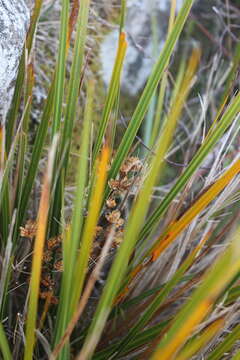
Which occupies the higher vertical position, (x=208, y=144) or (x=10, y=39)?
(x=10, y=39)

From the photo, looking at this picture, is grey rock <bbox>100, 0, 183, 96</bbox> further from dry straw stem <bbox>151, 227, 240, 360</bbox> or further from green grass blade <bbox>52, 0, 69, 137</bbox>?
dry straw stem <bbox>151, 227, 240, 360</bbox>

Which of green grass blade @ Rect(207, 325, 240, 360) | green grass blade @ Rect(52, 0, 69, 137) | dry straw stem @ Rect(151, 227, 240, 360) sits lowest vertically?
green grass blade @ Rect(207, 325, 240, 360)

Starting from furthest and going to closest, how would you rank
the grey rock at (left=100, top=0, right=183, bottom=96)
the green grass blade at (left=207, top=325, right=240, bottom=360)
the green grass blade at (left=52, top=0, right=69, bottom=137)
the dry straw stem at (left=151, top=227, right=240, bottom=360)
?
the grey rock at (left=100, top=0, right=183, bottom=96), the green grass blade at (left=52, top=0, right=69, bottom=137), the green grass blade at (left=207, top=325, right=240, bottom=360), the dry straw stem at (left=151, top=227, right=240, bottom=360)

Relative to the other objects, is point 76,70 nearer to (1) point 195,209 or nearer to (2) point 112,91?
(2) point 112,91

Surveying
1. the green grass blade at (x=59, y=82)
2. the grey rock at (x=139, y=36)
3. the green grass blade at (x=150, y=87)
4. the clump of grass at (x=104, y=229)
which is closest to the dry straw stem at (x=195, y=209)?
the clump of grass at (x=104, y=229)

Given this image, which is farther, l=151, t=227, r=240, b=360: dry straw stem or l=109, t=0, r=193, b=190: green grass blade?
l=109, t=0, r=193, b=190: green grass blade

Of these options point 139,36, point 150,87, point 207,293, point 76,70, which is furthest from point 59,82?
point 139,36

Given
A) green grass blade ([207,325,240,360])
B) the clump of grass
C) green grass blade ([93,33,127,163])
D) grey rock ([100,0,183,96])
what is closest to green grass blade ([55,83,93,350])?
the clump of grass

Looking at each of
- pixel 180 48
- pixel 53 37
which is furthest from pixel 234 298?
pixel 180 48
